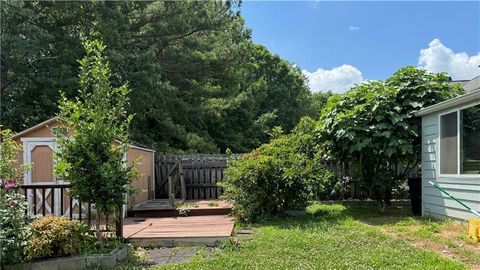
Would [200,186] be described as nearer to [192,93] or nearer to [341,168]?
[341,168]

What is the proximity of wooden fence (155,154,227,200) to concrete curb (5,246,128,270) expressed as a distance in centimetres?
706

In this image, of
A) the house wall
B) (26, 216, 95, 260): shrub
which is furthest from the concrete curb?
the house wall

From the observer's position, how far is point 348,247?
17.7 ft

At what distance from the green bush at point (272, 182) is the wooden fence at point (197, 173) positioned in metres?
3.65

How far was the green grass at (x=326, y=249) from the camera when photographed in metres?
4.59

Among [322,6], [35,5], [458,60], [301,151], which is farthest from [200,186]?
[458,60]

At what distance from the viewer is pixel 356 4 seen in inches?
480

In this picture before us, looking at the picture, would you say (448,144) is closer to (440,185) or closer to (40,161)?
(440,185)

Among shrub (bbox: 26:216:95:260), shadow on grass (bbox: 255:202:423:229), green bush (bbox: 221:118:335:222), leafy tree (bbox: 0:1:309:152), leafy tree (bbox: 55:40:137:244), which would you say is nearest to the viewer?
shrub (bbox: 26:216:95:260)

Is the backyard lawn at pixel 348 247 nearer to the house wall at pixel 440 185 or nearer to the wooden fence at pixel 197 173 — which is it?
the house wall at pixel 440 185

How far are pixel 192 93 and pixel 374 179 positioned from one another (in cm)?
1181

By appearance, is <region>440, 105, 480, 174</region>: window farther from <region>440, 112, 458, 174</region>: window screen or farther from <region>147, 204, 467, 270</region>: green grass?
<region>147, 204, 467, 270</region>: green grass

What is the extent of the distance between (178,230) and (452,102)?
5501mm

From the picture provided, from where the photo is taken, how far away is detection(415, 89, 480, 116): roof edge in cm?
632
